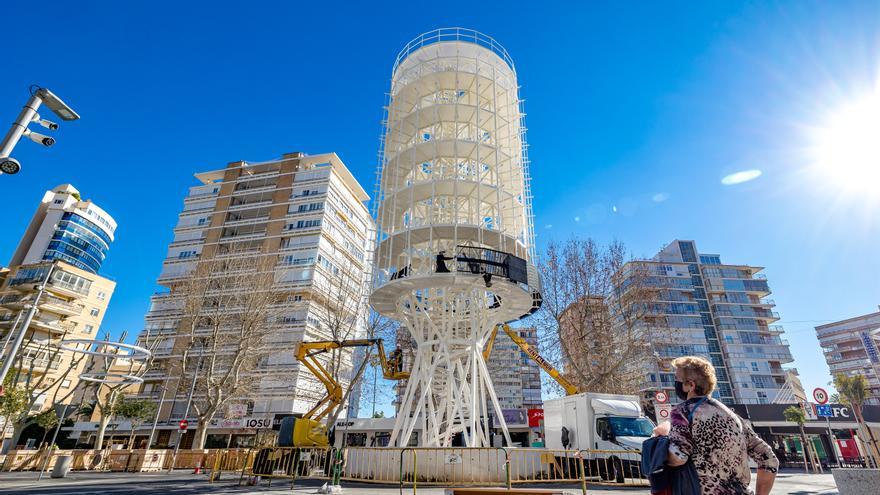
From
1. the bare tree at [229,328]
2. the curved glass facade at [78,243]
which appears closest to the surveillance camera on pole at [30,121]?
the bare tree at [229,328]

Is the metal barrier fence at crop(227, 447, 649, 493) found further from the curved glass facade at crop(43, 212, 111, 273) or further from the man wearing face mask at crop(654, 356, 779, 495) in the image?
the curved glass facade at crop(43, 212, 111, 273)

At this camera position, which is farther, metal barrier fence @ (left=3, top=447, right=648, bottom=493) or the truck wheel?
the truck wheel

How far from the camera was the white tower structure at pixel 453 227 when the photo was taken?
17531mm

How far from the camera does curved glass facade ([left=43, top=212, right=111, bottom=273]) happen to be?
7538 centimetres

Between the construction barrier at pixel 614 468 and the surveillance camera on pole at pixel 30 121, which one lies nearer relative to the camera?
the surveillance camera on pole at pixel 30 121

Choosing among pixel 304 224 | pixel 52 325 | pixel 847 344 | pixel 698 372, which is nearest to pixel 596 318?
pixel 698 372

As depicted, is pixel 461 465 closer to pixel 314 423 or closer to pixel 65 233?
pixel 314 423

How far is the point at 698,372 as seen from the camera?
3.21 meters

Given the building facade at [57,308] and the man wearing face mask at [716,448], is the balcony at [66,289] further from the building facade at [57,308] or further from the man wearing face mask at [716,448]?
the man wearing face mask at [716,448]

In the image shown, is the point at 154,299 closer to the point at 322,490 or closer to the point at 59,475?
the point at 59,475

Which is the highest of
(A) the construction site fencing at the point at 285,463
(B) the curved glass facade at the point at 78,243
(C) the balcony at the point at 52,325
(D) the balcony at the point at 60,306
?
(B) the curved glass facade at the point at 78,243

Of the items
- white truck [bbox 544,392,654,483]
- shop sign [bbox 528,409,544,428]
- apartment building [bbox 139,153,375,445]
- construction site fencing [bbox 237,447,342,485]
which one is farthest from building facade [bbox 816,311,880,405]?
construction site fencing [bbox 237,447,342,485]

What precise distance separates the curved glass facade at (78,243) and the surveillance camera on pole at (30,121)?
87.8 meters

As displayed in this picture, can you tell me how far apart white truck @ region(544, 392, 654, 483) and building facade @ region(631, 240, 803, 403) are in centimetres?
4451
